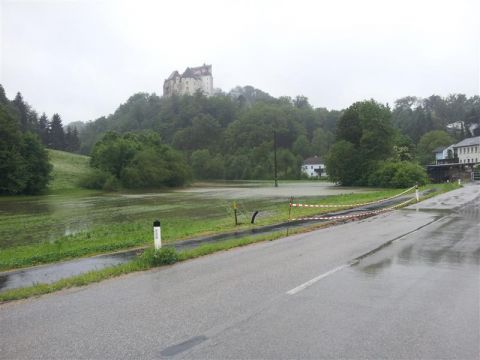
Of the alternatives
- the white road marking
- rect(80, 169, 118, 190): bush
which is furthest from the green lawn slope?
the white road marking

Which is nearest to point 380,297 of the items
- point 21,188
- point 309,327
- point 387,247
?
point 309,327

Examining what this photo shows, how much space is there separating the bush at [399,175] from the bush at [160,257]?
5055 centimetres

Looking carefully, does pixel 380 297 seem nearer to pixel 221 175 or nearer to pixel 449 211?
pixel 449 211

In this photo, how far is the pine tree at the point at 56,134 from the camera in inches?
4919

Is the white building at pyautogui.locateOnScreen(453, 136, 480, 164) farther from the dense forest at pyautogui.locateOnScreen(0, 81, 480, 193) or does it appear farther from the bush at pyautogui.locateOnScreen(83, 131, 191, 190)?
the bush at pyautogui.locateOnScreen(83, 131, 191, 190)

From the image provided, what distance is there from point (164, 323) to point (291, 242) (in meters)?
7.26

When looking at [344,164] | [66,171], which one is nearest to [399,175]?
[344,164]

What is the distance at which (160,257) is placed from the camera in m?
9.35

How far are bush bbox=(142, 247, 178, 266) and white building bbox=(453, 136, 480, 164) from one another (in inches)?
3452

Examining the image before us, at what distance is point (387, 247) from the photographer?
418 inches

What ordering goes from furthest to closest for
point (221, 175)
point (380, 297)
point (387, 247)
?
point (221, 175), point (387, 247), point (380, 297)

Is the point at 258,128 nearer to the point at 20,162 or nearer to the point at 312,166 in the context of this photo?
the point at 312,166

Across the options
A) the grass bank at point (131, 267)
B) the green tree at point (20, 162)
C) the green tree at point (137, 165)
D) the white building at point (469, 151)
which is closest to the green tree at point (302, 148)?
the white building at point (469, 151)

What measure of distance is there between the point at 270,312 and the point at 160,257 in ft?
14.5
